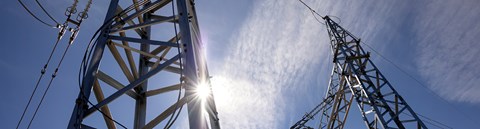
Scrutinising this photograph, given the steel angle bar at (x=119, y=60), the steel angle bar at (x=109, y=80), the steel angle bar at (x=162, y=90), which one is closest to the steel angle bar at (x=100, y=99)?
the steel angle bar at (x=109, y=80)

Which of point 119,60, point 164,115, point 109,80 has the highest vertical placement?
point 119,60

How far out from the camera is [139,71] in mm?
5477

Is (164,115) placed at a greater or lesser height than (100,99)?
lesser

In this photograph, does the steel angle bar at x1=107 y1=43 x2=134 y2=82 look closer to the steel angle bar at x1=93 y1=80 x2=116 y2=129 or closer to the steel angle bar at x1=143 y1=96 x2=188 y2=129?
the steel angle bar at x1=93 y1=80 x2=116 y2=129

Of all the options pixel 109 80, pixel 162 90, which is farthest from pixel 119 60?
pixel 162 90

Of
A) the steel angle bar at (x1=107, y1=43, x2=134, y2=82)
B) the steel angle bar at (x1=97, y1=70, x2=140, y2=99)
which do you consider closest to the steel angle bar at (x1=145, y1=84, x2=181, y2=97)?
the steel angle bar at (x1=97, y1=70, x2=140, y2=99)

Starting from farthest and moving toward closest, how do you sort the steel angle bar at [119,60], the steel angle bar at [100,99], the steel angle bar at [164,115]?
the steel angle bar at [119,60]
the steel angle bar at [100,99]
the steel angle bar at [164,115]

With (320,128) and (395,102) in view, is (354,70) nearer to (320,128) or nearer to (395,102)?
(395,102)

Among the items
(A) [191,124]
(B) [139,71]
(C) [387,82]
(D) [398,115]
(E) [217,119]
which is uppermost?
(C) [387,82]

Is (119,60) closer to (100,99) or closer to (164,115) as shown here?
(100,99)

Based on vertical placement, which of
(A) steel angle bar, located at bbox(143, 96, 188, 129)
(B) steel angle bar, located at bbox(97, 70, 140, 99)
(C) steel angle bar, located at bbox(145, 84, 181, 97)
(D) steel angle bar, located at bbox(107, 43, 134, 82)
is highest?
(D) steel angle bar, located at bbox(107, 43, 134, 82)

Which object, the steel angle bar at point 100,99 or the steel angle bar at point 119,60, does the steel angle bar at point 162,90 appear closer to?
the steel angle bar at point 119,60

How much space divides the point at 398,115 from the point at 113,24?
11240 millimetres

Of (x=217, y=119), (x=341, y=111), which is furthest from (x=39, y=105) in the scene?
(x=341, y=111)
